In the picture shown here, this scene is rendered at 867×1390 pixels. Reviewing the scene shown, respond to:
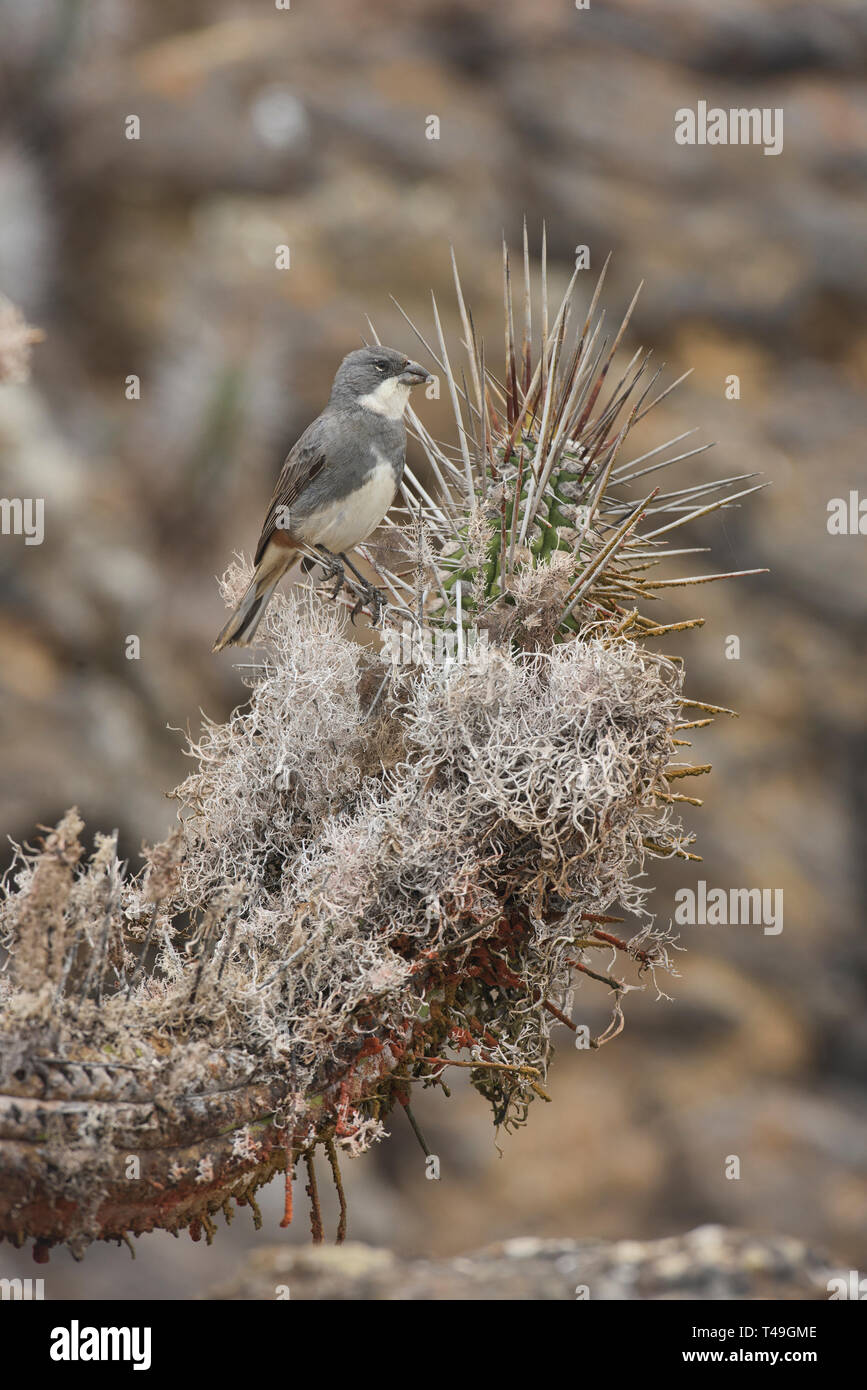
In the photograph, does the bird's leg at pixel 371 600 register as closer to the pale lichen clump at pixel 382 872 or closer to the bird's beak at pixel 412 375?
the pale lichen clump at pixel 382 872

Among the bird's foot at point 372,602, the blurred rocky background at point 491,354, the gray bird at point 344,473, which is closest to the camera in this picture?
the bird's foot at point 372,602

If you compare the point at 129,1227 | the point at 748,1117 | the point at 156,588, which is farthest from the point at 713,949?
the point at 129,1227

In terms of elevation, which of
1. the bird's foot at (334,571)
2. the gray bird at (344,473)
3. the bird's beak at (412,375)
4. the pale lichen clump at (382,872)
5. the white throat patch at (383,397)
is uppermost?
the bird's beak at (412,375)

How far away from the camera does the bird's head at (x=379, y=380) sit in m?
2.09

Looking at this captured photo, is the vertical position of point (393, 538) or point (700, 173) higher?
point (700, 173)

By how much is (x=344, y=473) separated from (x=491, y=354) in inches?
127

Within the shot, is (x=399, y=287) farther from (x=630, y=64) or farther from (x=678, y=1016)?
(x=678, y=1016)

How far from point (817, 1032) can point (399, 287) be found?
3.86 metres

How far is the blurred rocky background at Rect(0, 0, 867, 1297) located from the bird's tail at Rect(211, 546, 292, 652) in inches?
105

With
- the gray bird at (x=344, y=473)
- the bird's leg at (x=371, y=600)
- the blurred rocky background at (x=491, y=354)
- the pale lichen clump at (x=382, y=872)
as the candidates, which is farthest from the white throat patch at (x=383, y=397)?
the blurred rocky background at (x=491, y=354)

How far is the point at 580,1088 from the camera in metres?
5.11

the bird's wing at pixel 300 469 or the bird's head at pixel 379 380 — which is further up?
the bird's head at pixel 379 380

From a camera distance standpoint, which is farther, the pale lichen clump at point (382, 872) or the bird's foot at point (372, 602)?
the bird's foot at point (372, 602)

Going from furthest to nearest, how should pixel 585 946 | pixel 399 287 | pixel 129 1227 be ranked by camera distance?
pixel 399 287 → pixel 585 946 → pixel 129 1227
